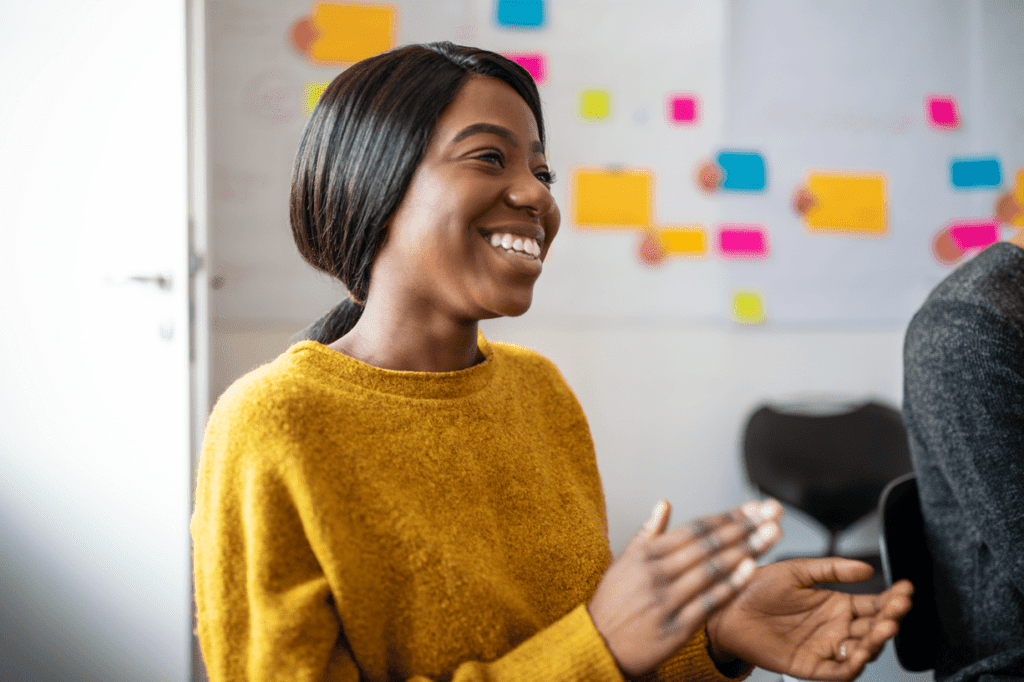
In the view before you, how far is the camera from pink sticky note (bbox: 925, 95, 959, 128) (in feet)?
7.79

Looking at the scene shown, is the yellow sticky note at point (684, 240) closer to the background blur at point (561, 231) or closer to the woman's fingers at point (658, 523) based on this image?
the background blur at point (561, 231)

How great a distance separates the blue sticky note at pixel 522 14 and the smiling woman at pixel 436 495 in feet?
4.85

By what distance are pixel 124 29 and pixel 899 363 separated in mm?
2513

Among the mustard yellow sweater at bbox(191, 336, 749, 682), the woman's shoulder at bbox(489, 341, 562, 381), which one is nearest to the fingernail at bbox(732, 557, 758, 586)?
the mustard yellow sweater at bbox(191, 336, 749, 682)

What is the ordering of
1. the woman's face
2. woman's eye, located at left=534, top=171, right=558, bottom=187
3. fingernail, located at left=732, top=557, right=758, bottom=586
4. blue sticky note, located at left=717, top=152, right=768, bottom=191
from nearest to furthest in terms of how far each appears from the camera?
fingernail, located at left=732, top=557, right=758, bottom=586 < the woman's face < woman's eye, located at left=534, top=171, right=558, bottom=187 < blue sticky note, located at left=717, top=152, right=768, bottom=191

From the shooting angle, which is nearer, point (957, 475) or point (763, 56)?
point (957, 475)

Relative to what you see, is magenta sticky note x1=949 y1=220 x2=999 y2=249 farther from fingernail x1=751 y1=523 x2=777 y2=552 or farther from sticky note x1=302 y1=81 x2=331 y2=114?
fingernail x1=751 y1=523 x2=777 y2=552

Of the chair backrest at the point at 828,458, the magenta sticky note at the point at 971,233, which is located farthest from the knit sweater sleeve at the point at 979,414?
the magenta sticky note at the point at 971,233

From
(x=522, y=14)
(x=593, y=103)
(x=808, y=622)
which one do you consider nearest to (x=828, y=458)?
(x=593, y=103)

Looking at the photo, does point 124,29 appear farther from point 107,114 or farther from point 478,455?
point 478,455

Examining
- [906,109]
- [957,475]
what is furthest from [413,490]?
[906,109]

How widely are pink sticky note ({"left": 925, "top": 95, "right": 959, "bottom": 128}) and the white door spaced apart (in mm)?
2316

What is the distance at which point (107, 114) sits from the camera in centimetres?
173

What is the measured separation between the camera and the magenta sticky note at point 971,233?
239cm
